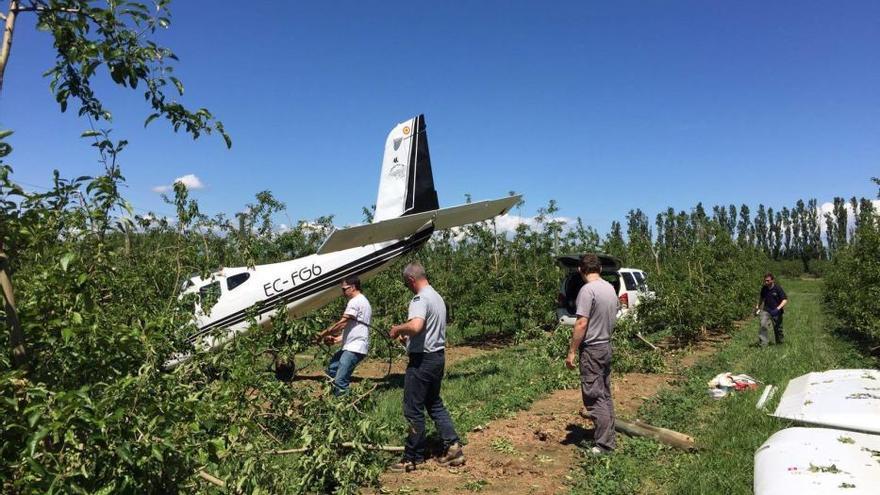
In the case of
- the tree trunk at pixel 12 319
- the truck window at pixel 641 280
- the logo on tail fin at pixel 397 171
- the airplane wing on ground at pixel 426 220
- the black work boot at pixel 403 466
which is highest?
the logo on tail fin at pixel 397 171

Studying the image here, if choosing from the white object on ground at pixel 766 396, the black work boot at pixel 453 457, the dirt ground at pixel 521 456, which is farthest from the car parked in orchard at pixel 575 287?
the black work boot at pixel 453 457

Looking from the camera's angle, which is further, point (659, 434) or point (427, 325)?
point (659, 434)

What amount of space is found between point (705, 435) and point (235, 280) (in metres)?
7.63

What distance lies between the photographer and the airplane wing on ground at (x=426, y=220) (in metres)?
6.60

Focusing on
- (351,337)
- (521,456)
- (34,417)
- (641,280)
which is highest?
(34,417)

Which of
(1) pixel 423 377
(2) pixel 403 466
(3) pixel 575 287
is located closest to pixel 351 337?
(1) pixel 423 377

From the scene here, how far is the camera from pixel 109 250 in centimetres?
246

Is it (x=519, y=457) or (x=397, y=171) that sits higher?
(x=397, y=171)

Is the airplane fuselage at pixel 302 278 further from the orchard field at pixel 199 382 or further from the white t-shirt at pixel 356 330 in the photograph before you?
the white t-shirt at pixel 356 330

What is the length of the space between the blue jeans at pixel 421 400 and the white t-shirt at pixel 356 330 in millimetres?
1609

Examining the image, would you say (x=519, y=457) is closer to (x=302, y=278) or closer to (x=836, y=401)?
(x=836, y=401)

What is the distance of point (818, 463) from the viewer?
3896mm

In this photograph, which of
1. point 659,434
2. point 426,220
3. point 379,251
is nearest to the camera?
point 659,434

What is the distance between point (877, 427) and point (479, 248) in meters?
11.5
